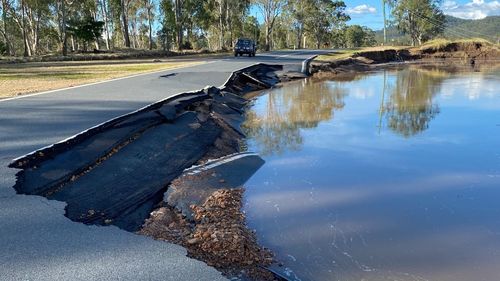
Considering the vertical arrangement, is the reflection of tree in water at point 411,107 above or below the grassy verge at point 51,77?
below

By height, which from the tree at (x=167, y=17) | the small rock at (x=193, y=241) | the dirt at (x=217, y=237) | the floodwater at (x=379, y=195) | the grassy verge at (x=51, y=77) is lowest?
the floodwater at (x=379, y=195)

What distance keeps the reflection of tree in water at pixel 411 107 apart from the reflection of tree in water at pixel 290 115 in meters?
1.99

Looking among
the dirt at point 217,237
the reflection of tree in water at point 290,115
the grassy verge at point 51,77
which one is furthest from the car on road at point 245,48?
the dirt at point 217,237

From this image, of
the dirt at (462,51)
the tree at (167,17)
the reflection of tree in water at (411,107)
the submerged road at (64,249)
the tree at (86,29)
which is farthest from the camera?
the tree at (167,17)

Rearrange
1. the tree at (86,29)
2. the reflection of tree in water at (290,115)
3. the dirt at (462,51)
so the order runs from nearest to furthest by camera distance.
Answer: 1. the reflection of tree in water at (290,115)
2. the tree at (86,29)
3. the dirt at (462,51)

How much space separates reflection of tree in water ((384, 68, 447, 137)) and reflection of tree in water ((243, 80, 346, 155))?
1.99 meters

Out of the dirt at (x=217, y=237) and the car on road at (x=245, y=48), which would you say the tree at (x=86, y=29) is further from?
the dirt at (x=217, y=237)

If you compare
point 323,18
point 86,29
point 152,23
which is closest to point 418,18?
point 323,18

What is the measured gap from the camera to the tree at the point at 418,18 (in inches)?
3019

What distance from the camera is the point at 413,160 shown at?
891 centimetres

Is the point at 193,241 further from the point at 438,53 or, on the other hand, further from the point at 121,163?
the point at 438,53

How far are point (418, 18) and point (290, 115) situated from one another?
71005 millimetres

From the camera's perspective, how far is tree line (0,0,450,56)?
45.1 m

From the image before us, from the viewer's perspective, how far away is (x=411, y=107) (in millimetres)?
16547
